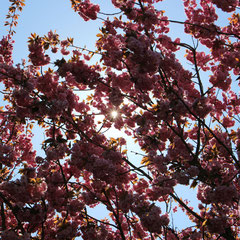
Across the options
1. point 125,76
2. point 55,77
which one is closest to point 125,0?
point 125,76

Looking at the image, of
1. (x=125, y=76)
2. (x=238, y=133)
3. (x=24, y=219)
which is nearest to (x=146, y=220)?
(x=24, y=219)

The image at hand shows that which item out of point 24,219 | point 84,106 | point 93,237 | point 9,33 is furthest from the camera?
point 9,33

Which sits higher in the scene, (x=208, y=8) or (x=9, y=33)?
(x=9, y=33)

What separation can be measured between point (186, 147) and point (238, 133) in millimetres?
1293

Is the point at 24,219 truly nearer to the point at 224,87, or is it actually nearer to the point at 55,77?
the point at 55,77

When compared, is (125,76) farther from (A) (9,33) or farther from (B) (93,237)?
(A) (9,33)

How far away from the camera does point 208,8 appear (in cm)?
618

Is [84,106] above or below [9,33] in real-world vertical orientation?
below

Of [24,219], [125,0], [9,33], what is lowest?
[24,219]

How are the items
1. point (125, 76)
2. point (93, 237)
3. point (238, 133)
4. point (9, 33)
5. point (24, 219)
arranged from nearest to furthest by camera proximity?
point (24, 219), point (93, 237), point (238, 133), point (125, 76), point (9, 33)

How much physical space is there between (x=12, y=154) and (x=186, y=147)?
175 inches

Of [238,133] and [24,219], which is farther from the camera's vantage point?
Result: [238,133]

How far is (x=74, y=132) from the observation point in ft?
15.7

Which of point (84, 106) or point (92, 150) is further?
point (84, 106)
